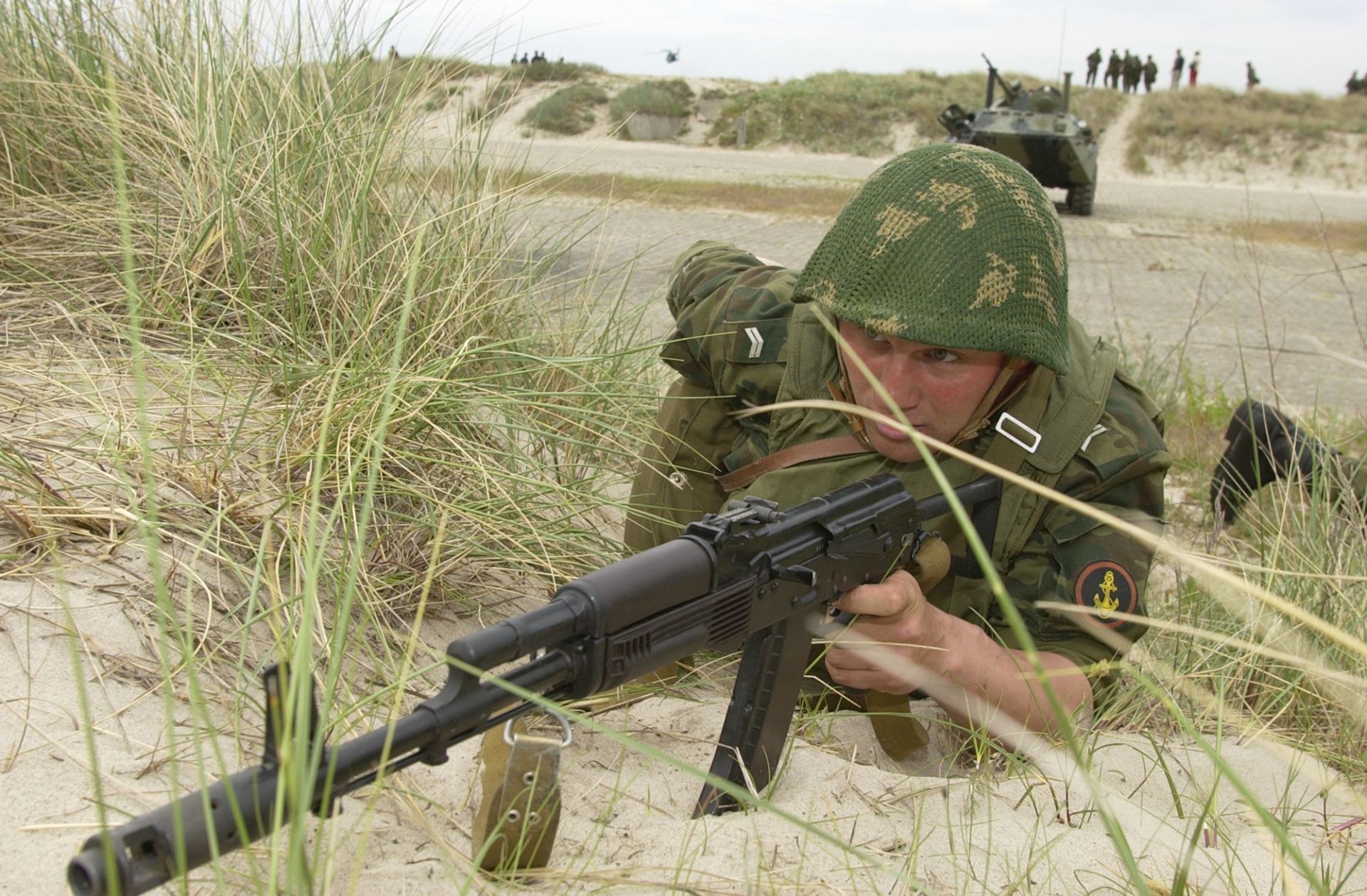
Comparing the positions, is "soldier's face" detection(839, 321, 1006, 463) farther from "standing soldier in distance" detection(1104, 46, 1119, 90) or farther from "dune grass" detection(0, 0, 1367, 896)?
"standing soldier in distance" detection(1104, 46, 1119, 90)

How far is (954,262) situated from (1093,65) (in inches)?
1559

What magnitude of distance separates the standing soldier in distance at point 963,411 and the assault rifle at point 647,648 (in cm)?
13

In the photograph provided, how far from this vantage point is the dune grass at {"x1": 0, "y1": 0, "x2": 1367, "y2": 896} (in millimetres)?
1801

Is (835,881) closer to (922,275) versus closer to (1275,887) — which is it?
(1275,887)

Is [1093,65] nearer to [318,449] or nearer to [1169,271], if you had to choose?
[1169,271]

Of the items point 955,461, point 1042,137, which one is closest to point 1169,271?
point 1042,137

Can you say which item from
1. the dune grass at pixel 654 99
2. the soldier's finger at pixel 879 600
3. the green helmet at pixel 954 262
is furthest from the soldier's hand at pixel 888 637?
the dune grass at pixel 654 99

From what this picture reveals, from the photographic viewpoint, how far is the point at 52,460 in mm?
2344

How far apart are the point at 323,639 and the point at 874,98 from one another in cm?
3183

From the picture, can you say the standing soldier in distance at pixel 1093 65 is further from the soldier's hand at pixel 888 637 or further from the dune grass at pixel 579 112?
the soldier's hand at pixel 888 637

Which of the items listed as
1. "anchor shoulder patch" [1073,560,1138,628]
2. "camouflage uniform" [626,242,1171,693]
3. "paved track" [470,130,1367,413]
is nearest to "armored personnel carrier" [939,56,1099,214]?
"paved track" [470,130,1367,413]

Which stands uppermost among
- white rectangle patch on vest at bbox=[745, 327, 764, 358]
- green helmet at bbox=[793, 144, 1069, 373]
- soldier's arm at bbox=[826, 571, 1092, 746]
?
green helmet at bbox=[793, 144, 1069, 373]

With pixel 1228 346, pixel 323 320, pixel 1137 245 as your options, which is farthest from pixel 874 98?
pixel 323 320

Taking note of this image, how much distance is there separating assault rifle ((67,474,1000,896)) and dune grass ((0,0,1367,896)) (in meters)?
0.07
